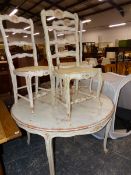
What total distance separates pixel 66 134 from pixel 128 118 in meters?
1.23

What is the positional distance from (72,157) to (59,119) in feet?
1.83

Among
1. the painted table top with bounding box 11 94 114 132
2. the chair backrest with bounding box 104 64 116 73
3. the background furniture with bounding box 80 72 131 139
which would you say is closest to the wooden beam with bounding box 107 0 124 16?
the chair backrest with bounding box 104 64 116 73

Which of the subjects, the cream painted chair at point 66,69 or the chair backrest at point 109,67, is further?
the chair backrest at point 109,67

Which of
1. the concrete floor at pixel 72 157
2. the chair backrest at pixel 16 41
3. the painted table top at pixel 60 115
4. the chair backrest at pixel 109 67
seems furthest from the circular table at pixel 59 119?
the chair backrest at pixel 109 67

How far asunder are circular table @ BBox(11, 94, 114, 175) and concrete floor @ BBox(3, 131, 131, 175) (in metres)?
0.34

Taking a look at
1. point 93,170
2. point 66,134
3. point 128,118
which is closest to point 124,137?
point 128,118

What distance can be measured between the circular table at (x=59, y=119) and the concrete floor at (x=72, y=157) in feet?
1.11

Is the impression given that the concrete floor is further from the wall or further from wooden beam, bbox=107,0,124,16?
the wall

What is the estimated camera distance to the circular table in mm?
1236

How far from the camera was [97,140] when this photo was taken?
1971 mm

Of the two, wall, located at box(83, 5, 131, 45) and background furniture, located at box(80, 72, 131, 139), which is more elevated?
wall, located at box(83, 5, 131, 45)

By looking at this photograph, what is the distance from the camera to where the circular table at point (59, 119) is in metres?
1.24

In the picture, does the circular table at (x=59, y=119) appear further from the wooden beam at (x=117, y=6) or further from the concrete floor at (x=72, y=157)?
the wooden beam at (x=117, y=6)

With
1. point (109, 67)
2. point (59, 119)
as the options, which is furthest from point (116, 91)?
point (109, 67)
